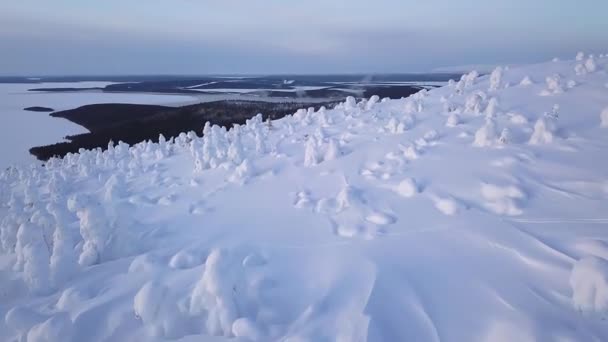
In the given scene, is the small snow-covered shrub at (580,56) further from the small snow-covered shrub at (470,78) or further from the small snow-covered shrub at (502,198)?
the small snow-covered shrub at (502,198)

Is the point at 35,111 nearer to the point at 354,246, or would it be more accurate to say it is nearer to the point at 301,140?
the point at 301,140

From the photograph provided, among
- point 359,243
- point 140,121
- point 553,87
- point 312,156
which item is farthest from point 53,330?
point 140,121

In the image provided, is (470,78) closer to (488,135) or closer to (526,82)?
(526,82)

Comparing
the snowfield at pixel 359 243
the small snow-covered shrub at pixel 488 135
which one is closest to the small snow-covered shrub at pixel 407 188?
the snowfield at pixel 359 243

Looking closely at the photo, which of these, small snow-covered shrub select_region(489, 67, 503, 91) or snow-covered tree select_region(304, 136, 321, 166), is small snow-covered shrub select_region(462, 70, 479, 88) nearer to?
small snow-covered shrub select_region(489, 67, 503, 91)

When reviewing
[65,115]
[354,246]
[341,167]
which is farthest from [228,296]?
[65,115]

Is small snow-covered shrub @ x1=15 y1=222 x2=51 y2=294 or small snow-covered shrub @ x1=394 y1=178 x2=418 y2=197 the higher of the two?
small snow-covered shrub @ x1=394 y1=178 x2=418 y2=197

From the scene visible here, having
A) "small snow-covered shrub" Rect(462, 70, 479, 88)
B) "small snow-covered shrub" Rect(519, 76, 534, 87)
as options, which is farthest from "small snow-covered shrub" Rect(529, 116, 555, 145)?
"small snow-covered shrub" Rect(462, 70, 479, 88)
